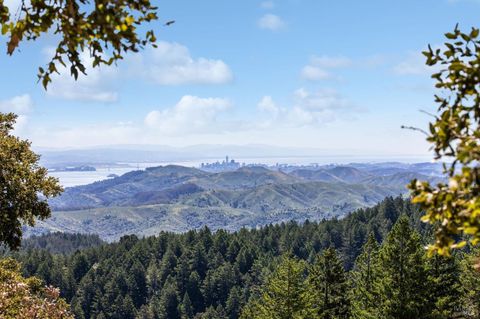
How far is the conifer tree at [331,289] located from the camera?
46.0 m

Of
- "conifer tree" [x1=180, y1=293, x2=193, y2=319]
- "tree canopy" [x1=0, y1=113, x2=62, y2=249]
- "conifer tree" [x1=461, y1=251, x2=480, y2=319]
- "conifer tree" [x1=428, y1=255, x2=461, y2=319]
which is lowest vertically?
"conifer tree" [x1=180, y1=293, x2=193, y2=319]

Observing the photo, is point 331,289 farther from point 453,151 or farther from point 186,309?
point 186,309

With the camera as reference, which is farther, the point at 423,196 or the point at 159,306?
the point at 159,306

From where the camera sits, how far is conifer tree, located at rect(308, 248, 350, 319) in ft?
151

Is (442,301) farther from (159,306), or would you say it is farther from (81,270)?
(81,270)

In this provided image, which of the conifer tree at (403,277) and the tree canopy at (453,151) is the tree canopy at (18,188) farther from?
the conifer tree at (403,277)

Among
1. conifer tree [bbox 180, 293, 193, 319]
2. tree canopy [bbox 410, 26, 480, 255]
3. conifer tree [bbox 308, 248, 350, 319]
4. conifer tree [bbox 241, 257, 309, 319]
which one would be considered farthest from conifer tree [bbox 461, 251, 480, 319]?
conifer tree [bbox 180, 293, 193, 319]

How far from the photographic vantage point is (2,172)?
683 inches

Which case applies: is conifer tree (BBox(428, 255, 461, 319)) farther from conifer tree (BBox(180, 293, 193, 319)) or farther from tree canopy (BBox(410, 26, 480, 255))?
conifer tree (BBox(180, 293, 193, 319))

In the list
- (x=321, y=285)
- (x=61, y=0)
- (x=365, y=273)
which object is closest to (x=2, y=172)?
(x=61, y=0)

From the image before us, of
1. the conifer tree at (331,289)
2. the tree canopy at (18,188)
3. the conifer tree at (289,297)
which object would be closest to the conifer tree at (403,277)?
the conifer tree at (289,297)

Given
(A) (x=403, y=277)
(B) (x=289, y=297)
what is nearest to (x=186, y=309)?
(B) (x=289, y=297)

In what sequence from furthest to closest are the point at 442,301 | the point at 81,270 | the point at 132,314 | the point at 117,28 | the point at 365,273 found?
1. the point at 81,270
2. the point at 132,314
3. the point at 365,273
4. the point at 442,301
5. the point at 117,28

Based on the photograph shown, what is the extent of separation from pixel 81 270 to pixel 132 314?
42859 mm
